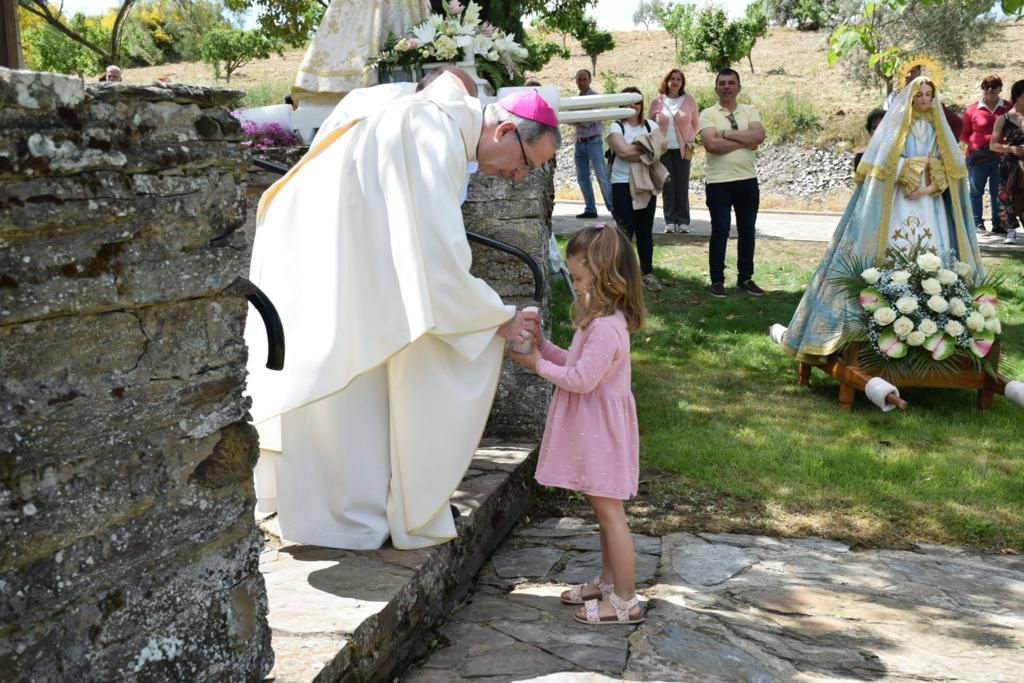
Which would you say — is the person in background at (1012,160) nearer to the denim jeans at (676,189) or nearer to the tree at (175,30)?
the denim jeans at (676,189)

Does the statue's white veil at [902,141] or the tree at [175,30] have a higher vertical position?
the tree at [175,30]

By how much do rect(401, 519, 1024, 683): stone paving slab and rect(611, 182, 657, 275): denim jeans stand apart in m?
5.57

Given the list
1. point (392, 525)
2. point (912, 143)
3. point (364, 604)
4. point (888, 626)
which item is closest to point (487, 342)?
point (392, 525)

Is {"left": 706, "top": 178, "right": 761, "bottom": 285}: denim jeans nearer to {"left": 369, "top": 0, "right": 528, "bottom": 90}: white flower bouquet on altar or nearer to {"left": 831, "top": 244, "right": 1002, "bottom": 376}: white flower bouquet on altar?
{"left": 831, "top": 244, "right": 1002, "bottom": 376}: white flower bouquet on altar

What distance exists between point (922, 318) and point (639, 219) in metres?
3.94

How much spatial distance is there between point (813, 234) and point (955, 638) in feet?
34.6

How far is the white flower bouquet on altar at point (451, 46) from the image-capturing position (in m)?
7.10

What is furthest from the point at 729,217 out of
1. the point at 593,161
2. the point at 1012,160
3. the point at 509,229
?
the point at 1012,160

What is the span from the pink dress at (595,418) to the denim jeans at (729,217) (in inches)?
243

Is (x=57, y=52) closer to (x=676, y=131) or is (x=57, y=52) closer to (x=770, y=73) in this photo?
(x=770, y=73)

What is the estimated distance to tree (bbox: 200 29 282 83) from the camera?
3906 centimetres

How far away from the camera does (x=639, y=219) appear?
1036 cm

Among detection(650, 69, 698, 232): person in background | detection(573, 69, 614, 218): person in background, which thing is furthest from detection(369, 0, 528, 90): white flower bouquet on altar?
detection(573, 69, 614, 218): person in background

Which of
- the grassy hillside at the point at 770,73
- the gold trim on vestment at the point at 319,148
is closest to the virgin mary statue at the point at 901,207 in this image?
the gold trim on vestment at the point at 319,148
